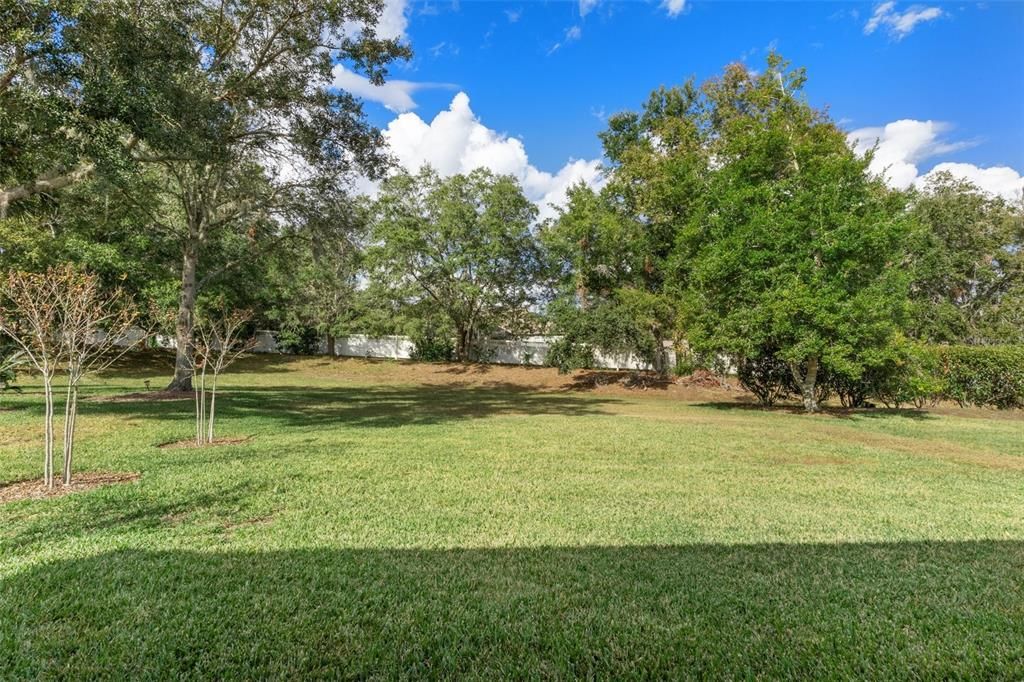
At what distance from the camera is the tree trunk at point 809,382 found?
510 inches

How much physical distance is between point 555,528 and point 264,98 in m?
12.2

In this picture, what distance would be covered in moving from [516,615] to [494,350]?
26941mm

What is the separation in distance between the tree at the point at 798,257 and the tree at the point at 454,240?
42.3ft

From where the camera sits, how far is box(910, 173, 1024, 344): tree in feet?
75.6

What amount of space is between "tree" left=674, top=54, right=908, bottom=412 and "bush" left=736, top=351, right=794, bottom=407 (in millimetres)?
594

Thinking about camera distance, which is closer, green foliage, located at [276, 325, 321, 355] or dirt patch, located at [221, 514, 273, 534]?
dirt patch, located at [221, 514, 273, 534]

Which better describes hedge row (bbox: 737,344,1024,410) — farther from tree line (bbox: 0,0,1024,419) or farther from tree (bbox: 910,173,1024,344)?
tree (bbox: 910,173,1024,344)

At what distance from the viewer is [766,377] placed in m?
15.1

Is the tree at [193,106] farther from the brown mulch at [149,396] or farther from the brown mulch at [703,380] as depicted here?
the brown mulch at [703,380]

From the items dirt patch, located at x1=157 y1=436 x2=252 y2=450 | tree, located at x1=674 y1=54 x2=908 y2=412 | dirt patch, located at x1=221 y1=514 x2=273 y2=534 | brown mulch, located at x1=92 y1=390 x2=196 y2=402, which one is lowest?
dirt patch, located at x1=157 y1=436 x2=252 y2=450

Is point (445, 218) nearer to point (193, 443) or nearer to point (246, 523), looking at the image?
point (193, 443)

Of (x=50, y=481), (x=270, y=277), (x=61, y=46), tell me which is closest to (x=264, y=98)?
(x=61, y=46)

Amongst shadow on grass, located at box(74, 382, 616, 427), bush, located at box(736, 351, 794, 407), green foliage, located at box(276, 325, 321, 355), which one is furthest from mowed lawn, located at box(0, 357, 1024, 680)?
green foliage, located at box(276, 325, 321, 355)

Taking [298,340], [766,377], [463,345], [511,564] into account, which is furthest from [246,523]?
[298,340]
